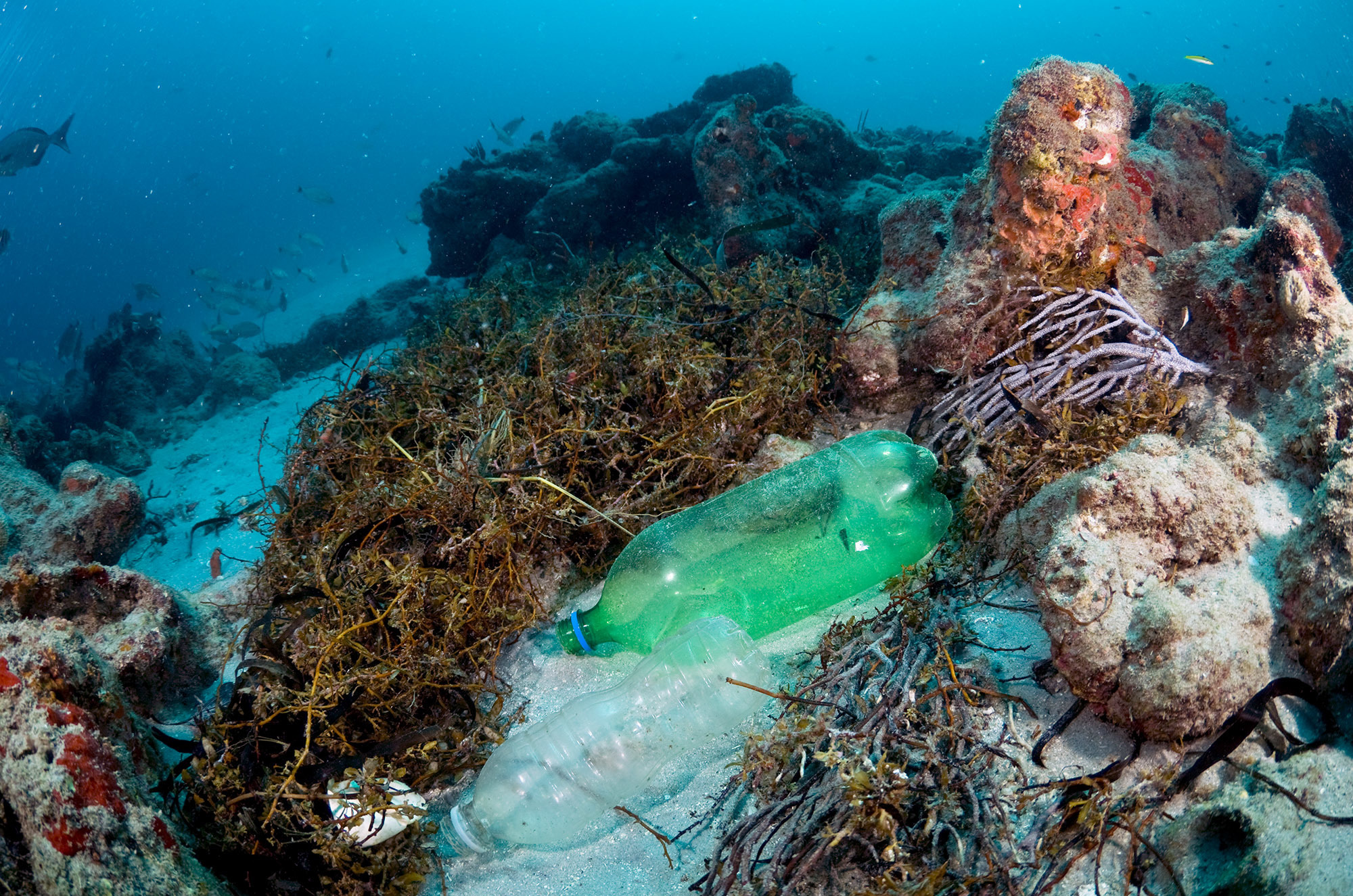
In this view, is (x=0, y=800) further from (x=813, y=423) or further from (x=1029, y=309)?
(x=1029, y=309)

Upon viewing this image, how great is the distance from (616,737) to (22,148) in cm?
2194

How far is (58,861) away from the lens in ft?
4.68

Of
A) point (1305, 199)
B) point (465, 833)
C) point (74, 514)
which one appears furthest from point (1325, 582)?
point (74, 514)

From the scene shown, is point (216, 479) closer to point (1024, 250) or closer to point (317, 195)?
point (1024, 250)

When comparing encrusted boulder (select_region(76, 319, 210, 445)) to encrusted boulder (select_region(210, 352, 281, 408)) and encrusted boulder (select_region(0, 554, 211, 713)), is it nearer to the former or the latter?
encrusted boulder (select_region(210, 352, 281, 408))

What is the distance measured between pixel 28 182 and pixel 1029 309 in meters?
124

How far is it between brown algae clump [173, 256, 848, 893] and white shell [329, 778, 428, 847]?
1.3 inches

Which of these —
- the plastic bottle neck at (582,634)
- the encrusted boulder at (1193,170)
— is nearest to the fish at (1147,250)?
the encrusted boulder at (1193,170)

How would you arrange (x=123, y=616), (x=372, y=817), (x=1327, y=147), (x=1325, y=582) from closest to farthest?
(x=1325, y=582) < (x=372, y=817) < (x=123, y=616) < (x=1327, y=147)

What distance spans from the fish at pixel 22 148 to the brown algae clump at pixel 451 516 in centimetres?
1842

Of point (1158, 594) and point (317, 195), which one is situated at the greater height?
point (317, 195)

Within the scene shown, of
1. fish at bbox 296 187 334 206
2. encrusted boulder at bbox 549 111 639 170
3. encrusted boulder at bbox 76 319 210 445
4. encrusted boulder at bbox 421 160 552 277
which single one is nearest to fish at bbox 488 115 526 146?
encrusted boulder at bbox 549 111 639 170

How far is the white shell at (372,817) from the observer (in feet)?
5.77

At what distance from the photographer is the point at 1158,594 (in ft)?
4.92
